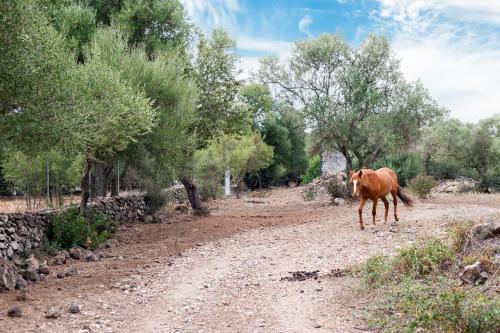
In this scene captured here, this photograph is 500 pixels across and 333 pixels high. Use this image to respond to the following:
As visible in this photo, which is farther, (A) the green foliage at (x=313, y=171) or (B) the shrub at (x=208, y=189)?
(A) the green foliage at (x=313, y=171)

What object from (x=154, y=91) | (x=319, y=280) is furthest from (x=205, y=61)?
(x=319, y=280)

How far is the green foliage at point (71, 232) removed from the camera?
49.4 feet

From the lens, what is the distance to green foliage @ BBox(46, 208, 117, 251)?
15.0m

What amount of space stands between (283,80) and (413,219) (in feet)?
58.9

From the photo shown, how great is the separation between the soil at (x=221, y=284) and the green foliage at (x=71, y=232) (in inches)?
30.7

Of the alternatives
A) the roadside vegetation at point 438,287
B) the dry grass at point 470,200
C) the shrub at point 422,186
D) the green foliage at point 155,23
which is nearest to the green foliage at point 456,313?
the roadside vegetation at point 438,287

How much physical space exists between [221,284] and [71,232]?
7309 mm

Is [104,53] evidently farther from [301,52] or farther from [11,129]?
[301,52]

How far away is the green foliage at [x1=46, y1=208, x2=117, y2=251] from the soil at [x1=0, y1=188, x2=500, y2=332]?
0.78 m

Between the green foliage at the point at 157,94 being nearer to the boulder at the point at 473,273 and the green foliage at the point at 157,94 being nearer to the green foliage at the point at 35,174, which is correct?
the green foliage at the point at 35,174

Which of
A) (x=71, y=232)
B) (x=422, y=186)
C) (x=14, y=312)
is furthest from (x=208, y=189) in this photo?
(x=14, y=312)

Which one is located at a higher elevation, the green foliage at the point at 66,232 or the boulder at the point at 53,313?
the green foliage at the point at 66,232

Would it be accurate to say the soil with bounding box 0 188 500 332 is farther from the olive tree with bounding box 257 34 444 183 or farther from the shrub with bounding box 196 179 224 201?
the shrub with bounding box 196 179 224 201

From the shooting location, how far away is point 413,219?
57.0 feet
